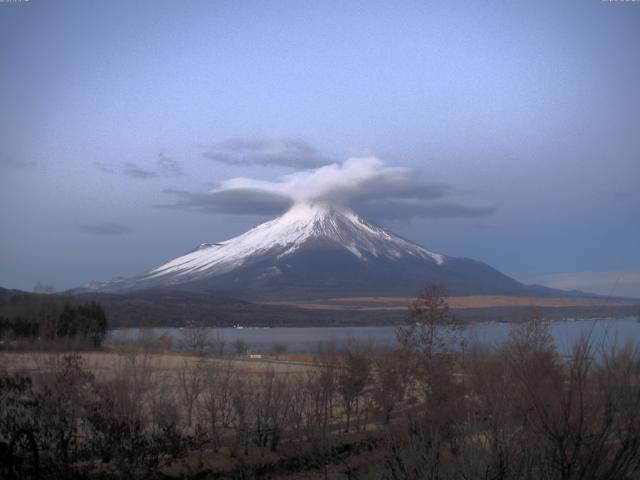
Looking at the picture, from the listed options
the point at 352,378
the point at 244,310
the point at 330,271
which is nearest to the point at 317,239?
the point at 330,271

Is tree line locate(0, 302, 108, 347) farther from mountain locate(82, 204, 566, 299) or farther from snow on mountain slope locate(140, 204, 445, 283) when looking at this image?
snow on mountain slope locate(140, 204, 445, 283)

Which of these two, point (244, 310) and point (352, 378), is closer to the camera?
point (352, 378)

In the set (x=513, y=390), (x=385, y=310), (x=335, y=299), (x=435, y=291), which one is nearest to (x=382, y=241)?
(x=335, y=299)

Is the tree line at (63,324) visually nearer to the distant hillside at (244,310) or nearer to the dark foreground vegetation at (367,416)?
the dark foreground vegetation at (367,416)

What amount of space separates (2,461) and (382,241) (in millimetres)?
177498

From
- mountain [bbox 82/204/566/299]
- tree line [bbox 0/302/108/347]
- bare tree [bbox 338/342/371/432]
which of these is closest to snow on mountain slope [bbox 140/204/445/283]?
mountain [bbox 82/204/566/299]

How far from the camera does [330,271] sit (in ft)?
546

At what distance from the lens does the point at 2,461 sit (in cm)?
955

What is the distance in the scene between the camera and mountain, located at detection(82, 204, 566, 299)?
5728 inches

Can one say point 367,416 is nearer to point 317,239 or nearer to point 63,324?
point 63,324

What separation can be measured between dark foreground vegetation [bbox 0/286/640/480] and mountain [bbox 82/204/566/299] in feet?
355

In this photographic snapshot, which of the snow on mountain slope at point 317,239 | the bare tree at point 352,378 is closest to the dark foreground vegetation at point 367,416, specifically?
the bare tree at point 352,378

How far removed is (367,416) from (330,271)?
475 feet

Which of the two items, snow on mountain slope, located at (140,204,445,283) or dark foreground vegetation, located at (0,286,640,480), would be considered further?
snow on mountain slope, located at (140,204,445,283)
